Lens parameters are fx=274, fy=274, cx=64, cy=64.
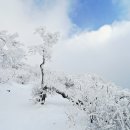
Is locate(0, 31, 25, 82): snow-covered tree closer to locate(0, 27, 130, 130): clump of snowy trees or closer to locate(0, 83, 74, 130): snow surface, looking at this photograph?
locate(0, 27, 130, 130): clump of snowy trees

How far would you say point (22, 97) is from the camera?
2308 cm

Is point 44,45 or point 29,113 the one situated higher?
point 44,45

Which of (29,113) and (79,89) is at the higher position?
(79,89)

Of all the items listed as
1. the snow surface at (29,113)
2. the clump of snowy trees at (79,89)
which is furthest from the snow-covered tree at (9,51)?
the snow surface at (29,113)

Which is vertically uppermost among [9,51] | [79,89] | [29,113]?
[9,51]

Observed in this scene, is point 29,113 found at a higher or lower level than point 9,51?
lower

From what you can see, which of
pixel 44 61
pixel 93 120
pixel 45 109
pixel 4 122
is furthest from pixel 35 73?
pixel 93 120

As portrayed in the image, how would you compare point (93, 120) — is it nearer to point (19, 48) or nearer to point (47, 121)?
point (47, 121)

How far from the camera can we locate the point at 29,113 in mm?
18109

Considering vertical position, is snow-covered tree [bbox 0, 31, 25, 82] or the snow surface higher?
snow-covered tree [bbox 0, 31, 25, 82]

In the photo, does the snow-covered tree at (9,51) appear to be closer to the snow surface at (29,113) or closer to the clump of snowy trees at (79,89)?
the clump of snowy trees at (79,89)

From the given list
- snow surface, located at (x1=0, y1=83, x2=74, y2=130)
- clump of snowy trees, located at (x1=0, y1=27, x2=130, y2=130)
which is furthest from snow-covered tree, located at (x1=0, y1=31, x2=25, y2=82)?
snow surface, located at (x1=0, y1=83, x2=74, y2=130)

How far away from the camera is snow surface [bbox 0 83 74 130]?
15.5 m

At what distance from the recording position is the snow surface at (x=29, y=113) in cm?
1548
